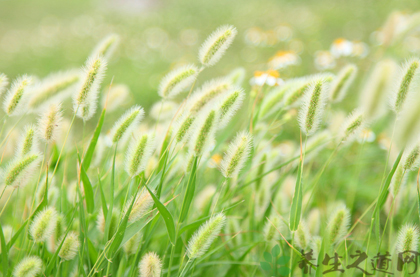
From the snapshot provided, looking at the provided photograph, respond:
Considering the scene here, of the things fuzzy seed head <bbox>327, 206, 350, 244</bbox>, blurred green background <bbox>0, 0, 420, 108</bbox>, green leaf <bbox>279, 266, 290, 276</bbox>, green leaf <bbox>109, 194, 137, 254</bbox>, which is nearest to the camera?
green leaf <bbox>109, 194, 137, 254</bbox>

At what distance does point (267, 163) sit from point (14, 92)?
0.75 metres

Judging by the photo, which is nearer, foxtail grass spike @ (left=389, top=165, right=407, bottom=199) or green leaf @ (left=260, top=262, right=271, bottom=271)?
foxtail grass spike @ (left=389, top=165, right=407, bottom=199)

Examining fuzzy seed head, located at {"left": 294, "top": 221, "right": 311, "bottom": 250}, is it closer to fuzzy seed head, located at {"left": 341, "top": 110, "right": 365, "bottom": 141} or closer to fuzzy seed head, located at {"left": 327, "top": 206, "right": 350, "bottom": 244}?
fuzzy seed head, located at {"left": 327, "top": 206, "right": 350, "bottom": 244}

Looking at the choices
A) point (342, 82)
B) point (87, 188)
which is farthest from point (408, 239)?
point (87, 188)

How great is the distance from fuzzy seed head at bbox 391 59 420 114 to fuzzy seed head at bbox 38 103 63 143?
31.0 inches

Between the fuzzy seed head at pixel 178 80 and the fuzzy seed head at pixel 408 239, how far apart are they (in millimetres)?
619

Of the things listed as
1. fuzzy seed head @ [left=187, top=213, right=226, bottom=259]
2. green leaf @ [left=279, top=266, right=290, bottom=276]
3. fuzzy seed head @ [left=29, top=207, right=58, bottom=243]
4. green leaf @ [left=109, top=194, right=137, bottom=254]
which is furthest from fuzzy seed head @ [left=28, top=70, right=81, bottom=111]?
green leaf @ [left=279, top=266, right=290, bottom=276]

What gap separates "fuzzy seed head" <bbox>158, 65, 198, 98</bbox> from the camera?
92cm

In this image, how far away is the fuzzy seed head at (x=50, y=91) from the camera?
3.07ft

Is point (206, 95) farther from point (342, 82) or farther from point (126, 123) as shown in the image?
point (342, 82)

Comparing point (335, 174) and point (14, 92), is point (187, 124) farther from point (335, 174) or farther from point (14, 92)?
point (335, 174)

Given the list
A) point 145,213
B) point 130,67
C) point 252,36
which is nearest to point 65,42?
point 130,67

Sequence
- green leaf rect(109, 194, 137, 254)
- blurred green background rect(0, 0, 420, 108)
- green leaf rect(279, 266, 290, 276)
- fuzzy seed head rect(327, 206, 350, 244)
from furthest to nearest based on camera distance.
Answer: blurred green background rect(0, 0, 420, 108)
green leaf rect(279, 266, 290, 276)
fuzzy seed head rect(327, 206, 350, 244)
green leaf rect(109, 194, 137, 254)

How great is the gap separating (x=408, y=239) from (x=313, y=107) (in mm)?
350
